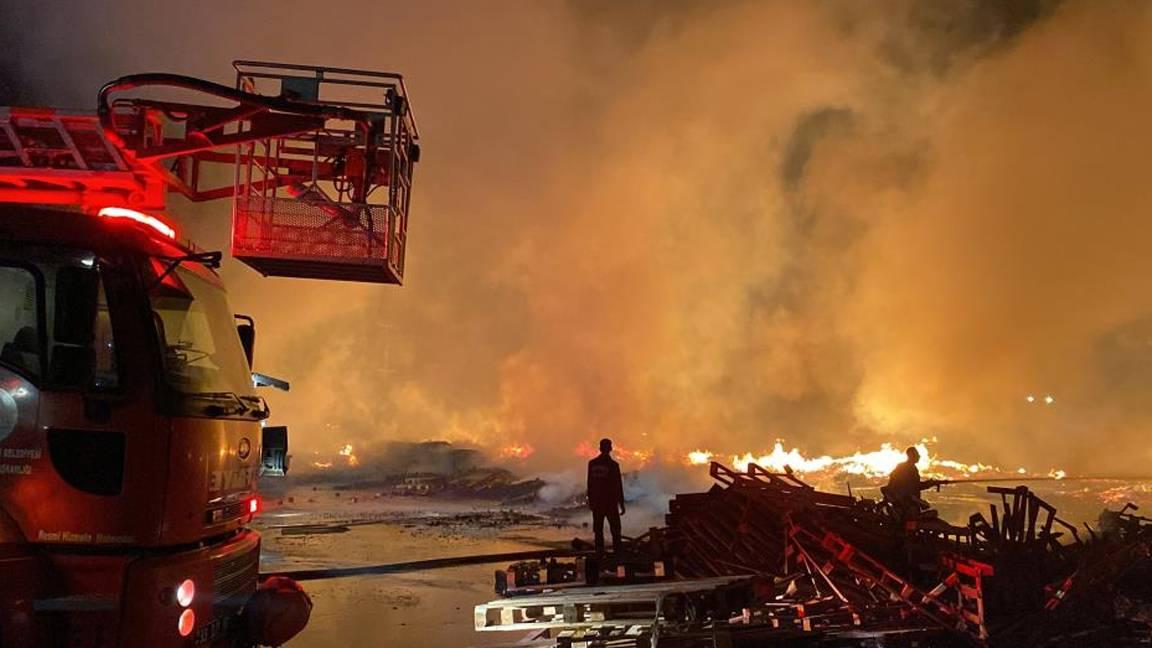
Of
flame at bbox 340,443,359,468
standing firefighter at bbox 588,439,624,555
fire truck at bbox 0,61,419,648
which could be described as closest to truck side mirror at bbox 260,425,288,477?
fire truck at bbox 0,61,419,648

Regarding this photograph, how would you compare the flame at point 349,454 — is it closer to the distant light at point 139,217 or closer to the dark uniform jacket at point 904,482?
the dark uniform jacket at point 904,482

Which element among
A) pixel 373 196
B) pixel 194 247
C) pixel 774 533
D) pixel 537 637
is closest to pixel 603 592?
pixel 537 637

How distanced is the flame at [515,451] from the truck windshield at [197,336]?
63.4 ft

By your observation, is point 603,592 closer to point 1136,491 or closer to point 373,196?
point 373,196

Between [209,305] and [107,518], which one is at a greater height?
[209,305]

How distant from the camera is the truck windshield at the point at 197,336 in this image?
372 cm

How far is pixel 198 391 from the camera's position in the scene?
3.77 m

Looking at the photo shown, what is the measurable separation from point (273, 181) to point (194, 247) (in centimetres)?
94

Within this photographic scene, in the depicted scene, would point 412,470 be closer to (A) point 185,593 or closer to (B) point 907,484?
(B) point 907,484

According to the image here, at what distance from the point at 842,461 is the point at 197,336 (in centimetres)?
2328

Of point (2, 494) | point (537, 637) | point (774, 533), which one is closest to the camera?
point (2, 494)

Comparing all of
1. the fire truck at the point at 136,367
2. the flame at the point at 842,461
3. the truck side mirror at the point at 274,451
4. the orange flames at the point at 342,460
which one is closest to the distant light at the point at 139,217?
the fire truck at the point at 136,367

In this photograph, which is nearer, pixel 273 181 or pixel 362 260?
pixel 362 260

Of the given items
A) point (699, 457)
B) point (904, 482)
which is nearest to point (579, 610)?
point (904, 482)
